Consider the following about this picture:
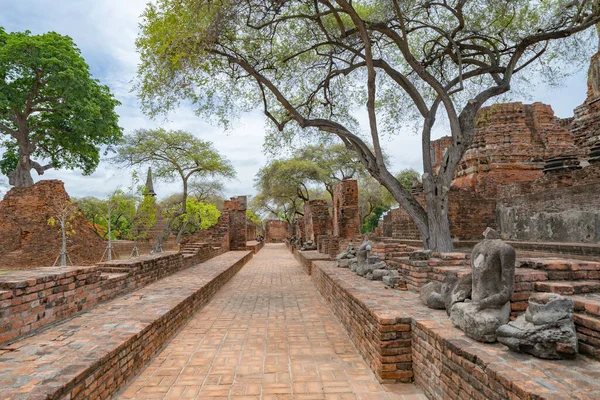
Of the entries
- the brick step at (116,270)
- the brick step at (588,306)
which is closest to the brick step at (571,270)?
the brick step at (588,306)

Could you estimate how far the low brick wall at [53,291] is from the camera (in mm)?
3457

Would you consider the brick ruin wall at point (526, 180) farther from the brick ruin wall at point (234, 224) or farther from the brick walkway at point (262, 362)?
the brick ruin wall at point (234, 224)

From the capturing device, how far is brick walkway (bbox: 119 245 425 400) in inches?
129

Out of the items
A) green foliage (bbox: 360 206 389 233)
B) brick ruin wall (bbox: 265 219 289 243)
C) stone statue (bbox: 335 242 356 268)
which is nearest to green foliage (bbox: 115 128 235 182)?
stone statue (bbox: 335 242 356 268)

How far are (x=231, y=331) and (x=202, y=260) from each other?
7.59 meters

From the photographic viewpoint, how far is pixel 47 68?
56.7 ft

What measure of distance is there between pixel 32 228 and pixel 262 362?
1688 cm

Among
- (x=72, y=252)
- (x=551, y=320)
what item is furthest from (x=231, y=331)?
(x=72, y=252)

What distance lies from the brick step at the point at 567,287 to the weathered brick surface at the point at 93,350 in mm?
3449

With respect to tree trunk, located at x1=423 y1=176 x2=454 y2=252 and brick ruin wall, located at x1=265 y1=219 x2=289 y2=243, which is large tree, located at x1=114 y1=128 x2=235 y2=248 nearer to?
tree trunk, located at x1=423 y1=176 x2=454 y2=252

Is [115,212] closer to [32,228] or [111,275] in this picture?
[32,228]

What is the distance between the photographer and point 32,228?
16656 mm

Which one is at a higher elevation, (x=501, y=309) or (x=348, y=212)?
(x=348, y=212)

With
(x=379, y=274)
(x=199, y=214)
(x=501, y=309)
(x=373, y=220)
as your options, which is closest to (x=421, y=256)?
(x=379, y=274)
